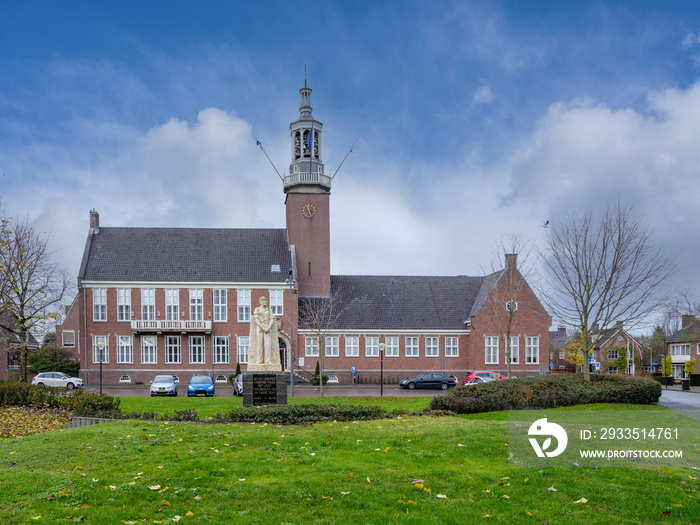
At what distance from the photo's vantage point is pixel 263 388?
20.2 meters

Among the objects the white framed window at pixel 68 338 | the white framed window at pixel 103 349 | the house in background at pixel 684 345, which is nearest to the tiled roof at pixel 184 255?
the white framed window at pixel 103 349

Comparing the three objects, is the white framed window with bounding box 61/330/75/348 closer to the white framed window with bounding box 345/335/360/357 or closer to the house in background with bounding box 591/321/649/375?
the white framed window with bounding box 345/335/360/357

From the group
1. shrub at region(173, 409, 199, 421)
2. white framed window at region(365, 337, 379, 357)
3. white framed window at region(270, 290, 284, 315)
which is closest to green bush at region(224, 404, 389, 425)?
shrub at region(173, 409, 199, 421)

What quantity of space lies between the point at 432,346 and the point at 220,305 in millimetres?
18398

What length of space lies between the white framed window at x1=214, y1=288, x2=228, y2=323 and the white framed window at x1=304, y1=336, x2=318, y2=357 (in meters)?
7.03

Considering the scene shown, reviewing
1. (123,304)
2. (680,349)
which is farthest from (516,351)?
(680,349)

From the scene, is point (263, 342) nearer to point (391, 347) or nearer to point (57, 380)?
point (57, 380)

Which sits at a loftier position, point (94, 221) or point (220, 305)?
point (94, 221)

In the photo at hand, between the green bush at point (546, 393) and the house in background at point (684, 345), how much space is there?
1755 inches

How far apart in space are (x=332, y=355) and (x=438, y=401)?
2842cm

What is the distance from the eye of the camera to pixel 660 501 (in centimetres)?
772

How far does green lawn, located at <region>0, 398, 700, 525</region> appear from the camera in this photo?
7367 millimetres

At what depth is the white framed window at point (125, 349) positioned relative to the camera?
145 feet

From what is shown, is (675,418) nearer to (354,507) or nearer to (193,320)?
(354,507)
